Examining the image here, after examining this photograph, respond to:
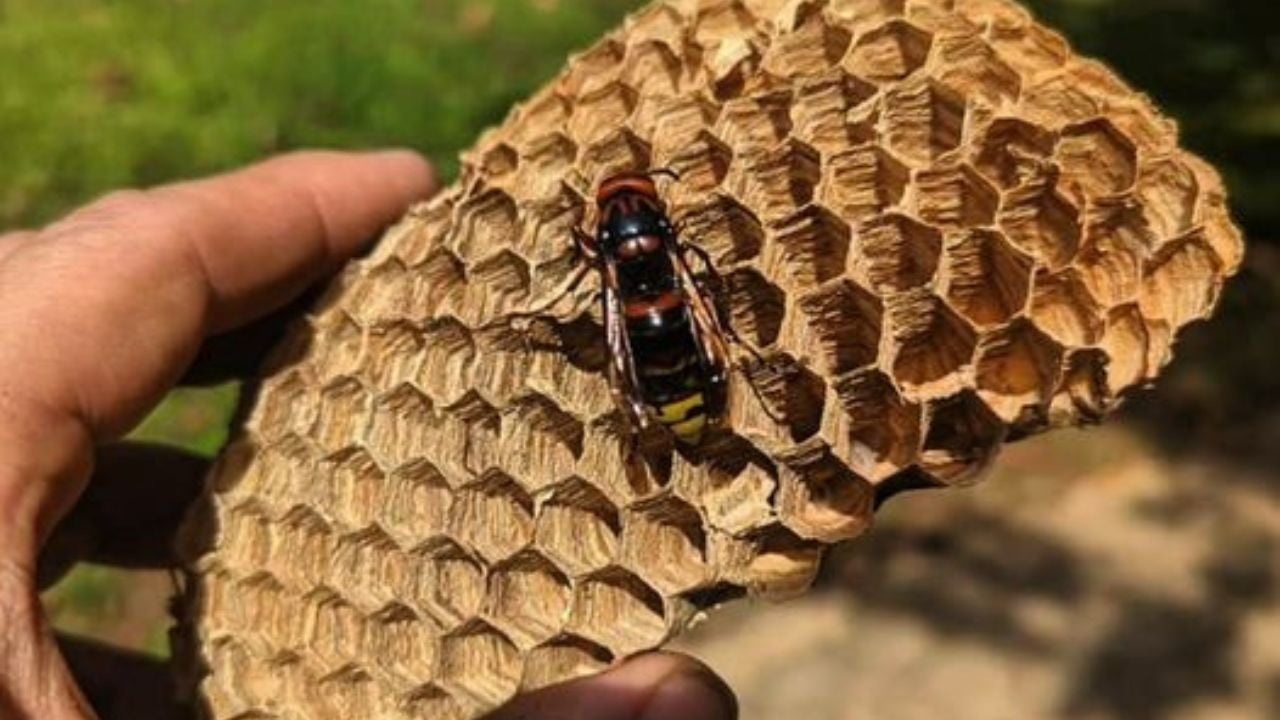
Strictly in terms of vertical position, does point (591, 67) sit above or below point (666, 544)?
above

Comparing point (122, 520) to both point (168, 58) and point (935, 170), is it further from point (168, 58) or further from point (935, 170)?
point (168, 58)

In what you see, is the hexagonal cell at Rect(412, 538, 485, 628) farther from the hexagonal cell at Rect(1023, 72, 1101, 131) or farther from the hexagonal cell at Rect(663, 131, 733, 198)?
the hexagonal cell at Rect(1023, 72, 1101, 131)

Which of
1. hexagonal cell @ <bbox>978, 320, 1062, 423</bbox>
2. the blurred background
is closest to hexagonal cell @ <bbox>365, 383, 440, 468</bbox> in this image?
hexagonal cell @ <bbox>978, 320, 1062, 423</bbox>

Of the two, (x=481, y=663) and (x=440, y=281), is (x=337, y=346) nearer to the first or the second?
(x=440, y=281)

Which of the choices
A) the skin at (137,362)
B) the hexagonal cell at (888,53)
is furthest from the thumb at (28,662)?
the hexagonal cell at (888,53)

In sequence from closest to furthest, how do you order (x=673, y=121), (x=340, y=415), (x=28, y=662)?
1. (x=28, y=662)
2. (x=673, y=121)
3. (x=340, y=415)

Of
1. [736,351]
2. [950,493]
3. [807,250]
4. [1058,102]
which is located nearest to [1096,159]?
[1058,102]
